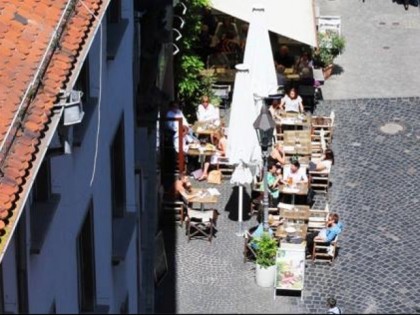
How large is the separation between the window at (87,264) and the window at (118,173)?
2616 millimetres

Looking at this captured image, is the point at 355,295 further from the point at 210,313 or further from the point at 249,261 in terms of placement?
the point at 210,313

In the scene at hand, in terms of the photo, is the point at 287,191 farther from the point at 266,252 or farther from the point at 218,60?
the point at 218,60

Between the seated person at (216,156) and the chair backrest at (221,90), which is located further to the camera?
the chair backrest at (221,90)

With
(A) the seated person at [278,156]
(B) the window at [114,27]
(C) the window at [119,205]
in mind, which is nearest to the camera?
(C) the window at [119,205]

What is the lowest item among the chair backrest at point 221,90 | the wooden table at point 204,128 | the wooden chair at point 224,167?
the wooden chair at point 224,167

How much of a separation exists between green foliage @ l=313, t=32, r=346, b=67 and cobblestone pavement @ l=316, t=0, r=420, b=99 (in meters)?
0.51

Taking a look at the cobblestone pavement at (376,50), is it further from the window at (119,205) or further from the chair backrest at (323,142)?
the window at (119,205)

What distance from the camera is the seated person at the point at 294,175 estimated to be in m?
23.7

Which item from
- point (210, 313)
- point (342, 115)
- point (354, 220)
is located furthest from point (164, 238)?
point (210, 313)

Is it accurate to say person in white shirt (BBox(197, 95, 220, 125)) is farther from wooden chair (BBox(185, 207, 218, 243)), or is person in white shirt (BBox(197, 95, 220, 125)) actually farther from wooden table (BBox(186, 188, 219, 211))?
wooden chair (BBox(185, 207, 218, 243))

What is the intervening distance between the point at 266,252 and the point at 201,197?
8.58 feet

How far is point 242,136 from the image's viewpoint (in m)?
23.1

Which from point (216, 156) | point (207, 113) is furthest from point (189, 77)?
point (216, 156)

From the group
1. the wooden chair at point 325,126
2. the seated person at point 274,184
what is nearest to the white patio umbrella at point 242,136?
the seated person at point 274,184
